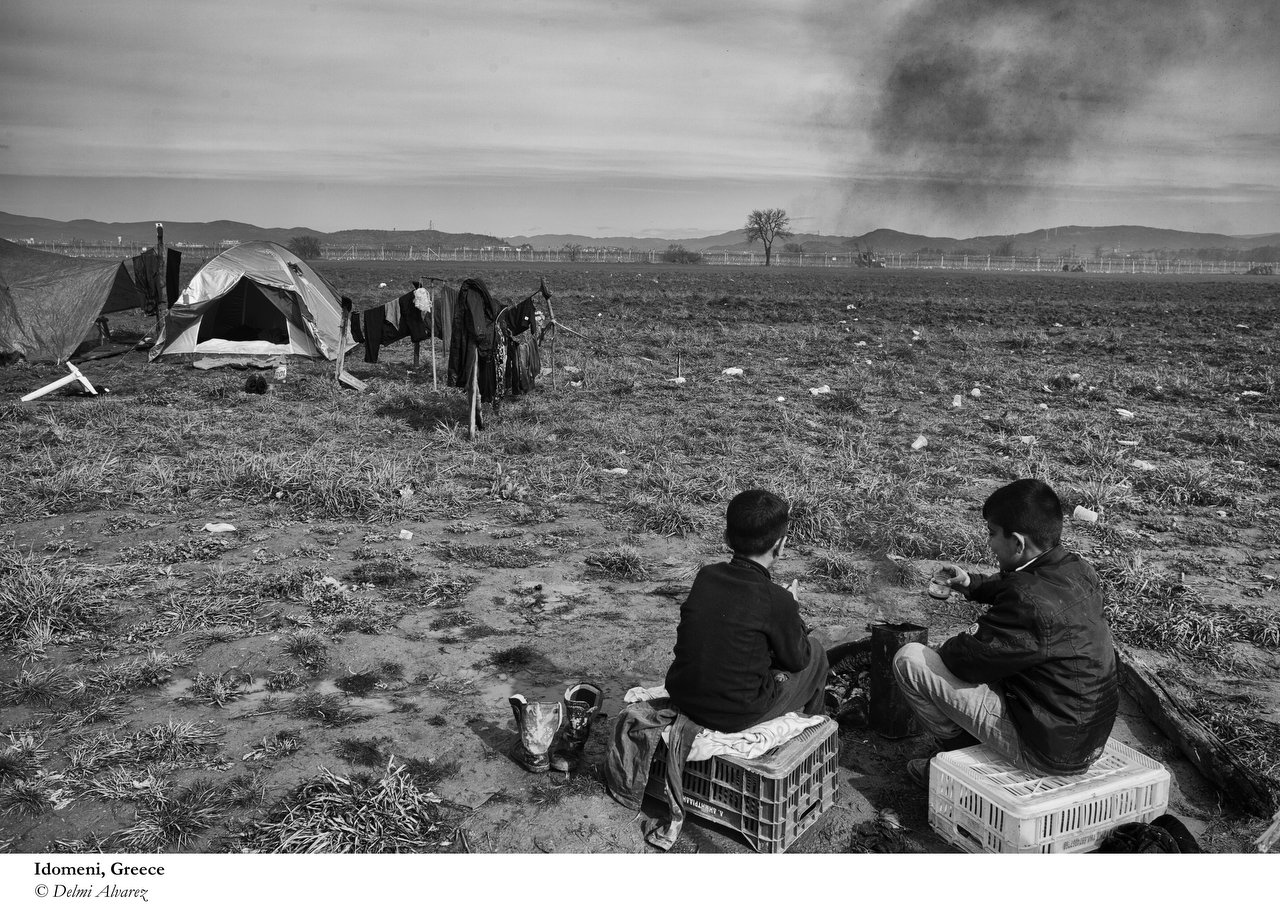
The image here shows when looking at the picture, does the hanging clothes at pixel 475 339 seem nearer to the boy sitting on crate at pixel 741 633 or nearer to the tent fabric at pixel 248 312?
the tent fabric at pixel 248 312

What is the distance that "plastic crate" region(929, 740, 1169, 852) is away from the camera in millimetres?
2881

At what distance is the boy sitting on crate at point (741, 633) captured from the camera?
312cm

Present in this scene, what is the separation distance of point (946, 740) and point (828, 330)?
51.3 ft

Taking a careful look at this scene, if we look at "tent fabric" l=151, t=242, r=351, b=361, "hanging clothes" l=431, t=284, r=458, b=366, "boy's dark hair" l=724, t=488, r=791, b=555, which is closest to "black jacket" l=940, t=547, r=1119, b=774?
Result: "boy's dark hair" l=724, t=488, r=791, b=555

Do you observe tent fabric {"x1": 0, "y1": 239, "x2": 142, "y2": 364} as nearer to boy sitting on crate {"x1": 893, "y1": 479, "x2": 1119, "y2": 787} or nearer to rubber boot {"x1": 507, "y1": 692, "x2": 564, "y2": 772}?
rubber boot {"x1": 507, "y1": 692, "x2": 564, "y2": 772}

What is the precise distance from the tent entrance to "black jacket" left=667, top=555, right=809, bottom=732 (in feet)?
40.0

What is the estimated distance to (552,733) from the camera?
11.5ft

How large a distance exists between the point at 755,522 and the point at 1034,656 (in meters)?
0.95

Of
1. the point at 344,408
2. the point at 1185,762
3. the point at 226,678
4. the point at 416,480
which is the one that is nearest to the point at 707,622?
the point at 1185,762

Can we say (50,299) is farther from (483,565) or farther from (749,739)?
(749,739)

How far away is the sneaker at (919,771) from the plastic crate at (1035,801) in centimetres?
24

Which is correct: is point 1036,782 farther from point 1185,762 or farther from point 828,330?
point 828,330

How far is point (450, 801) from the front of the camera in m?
3.34

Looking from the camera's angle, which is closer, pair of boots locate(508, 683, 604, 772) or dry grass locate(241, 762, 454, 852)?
dry grass locate(241, 762, 454, 852)
